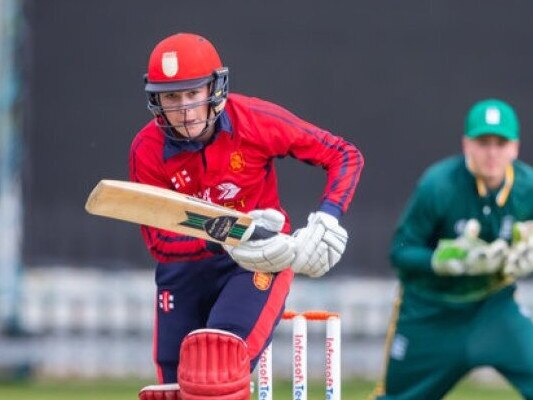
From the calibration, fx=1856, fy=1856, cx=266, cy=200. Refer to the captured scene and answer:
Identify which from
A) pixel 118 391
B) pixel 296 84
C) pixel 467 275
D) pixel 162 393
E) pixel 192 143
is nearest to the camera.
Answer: pixel 467 275

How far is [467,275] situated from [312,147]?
2.25ft

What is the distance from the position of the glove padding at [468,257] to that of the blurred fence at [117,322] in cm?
401

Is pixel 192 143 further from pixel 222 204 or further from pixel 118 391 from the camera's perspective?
pixel 118 391

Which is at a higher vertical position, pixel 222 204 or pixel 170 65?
pixel 170 65

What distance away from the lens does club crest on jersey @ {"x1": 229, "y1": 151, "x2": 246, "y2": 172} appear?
6254 mm

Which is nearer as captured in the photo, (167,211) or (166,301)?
(167,211)

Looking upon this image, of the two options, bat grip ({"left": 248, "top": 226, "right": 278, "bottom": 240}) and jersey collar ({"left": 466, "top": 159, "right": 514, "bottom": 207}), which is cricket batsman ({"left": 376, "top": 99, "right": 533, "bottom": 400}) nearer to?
jersey collar ({"left": 466, "top": 159, "right": 514, "bottom": 207})

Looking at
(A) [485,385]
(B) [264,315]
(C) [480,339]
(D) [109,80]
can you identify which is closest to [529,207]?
(C) [480,339]

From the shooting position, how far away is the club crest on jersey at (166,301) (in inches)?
253

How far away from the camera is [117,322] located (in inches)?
400

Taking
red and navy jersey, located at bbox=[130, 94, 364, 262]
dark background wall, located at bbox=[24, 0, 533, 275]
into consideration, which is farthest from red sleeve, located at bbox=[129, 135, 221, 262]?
dark background wall, located at bbox=[24, 0, 533, 275]

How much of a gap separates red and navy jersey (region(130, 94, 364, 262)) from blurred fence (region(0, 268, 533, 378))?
12.0 ft

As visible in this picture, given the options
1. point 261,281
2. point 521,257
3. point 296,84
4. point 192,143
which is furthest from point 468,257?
point 296,84

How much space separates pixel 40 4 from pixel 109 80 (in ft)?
1.82
